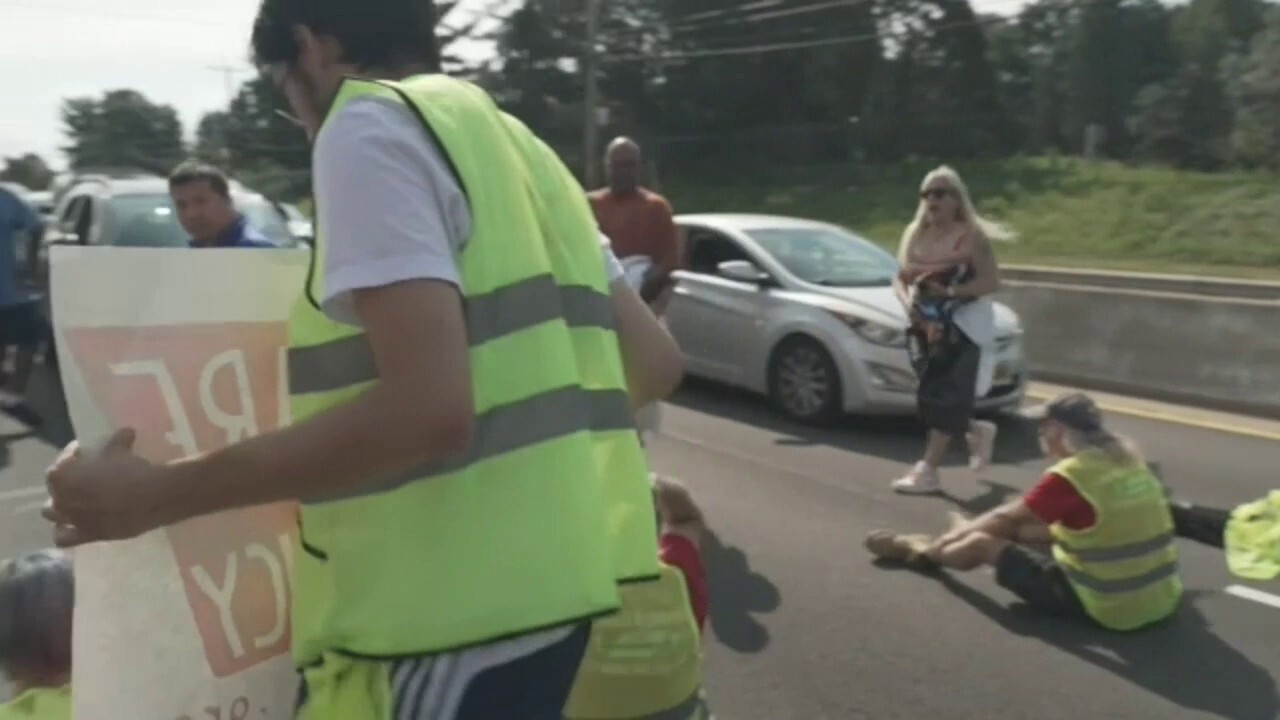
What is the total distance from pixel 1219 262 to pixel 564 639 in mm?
19379

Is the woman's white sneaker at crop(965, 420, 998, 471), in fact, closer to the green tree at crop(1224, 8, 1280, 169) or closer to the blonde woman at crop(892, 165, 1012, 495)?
the blonde woman at crop(892, 165, 1012, 495)

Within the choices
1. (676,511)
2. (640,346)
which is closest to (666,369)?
(640,346)

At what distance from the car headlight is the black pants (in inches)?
123

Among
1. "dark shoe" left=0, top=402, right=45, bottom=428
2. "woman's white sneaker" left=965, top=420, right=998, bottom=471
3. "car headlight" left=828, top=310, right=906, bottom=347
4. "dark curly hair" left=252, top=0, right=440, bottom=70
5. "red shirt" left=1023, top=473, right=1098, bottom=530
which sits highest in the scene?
"dark curly hair" left=252, top=0, right=440, bottom=70

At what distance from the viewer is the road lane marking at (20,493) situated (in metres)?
8.08

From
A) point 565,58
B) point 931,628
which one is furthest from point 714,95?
point 931,628

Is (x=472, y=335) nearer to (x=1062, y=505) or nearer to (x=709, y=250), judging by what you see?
(x=1062, y=505)

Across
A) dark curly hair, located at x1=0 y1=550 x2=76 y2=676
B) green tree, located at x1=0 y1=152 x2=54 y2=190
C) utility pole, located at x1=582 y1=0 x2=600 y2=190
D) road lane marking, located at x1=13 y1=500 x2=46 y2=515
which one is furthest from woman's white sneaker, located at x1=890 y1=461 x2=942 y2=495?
green tree, located at x1=0 y1=152 x2=54 y2=190

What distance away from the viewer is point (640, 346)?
2115 millimetres

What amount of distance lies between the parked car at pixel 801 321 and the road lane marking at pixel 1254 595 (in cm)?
364

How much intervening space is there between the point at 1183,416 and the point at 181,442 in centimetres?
1018

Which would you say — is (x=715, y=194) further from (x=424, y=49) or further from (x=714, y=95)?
(x=424, y=49)

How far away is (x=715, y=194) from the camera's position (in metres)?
46.4

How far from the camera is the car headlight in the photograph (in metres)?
10.2
